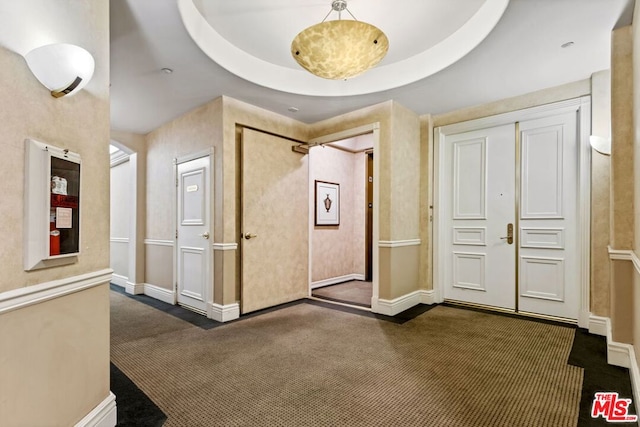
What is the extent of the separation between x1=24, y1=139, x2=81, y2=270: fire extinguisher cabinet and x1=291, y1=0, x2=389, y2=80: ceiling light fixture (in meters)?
1.67

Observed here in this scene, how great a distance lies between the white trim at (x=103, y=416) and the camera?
162 cm

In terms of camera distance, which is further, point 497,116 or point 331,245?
point 331,245

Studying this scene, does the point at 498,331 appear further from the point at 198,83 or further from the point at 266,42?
the point at 198,83

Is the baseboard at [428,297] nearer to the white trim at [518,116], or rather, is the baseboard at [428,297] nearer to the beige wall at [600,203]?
the beige wall at [600,203]

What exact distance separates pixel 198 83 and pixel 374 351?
317 cm

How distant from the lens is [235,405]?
200 centimetres

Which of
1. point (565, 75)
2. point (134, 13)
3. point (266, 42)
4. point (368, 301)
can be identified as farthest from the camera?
point (368, 301)

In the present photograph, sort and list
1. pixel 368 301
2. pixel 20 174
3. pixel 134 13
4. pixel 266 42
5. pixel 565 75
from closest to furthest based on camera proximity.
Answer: pixel 20 174, pixel 134 13, pixel 266 42, pixel 565 75, pixel 368 301

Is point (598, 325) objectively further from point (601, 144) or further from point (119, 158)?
point (119, 158)

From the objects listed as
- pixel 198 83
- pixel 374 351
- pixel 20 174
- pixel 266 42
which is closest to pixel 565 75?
pixel 266 42

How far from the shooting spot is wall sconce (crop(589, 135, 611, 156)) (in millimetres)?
3076

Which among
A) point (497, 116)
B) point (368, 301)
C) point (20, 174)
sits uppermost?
point (497, 116)

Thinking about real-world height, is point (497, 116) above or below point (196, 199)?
above

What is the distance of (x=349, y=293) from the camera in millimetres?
5102
